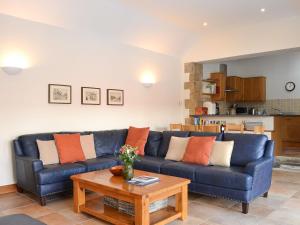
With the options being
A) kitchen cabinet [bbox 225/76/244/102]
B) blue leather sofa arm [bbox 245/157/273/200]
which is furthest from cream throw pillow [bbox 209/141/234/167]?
kitchen cabinet [bbox 225/76/244/102]

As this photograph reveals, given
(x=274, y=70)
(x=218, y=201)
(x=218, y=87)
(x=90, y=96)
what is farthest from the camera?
(x=274, y=70)

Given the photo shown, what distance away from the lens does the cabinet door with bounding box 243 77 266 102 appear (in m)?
9.05

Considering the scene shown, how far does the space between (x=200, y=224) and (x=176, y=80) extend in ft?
15.3

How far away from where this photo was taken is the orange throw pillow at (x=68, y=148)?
4.10 meters

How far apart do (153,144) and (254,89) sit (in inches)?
218

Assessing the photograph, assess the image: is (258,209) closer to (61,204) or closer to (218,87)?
(61,204)

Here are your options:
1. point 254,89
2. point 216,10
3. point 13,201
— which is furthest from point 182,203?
point 254,89

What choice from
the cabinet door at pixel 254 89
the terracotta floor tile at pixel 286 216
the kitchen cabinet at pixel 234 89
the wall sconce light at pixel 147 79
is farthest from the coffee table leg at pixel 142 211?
the cabinet door at pixel 254 89

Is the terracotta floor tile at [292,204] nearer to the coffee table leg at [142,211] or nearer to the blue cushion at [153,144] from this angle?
the coffee table leg at [142,211]

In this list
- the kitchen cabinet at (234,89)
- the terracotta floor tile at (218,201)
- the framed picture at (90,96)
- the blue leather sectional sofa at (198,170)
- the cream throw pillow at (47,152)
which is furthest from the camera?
the kitchen cabinet at (234,89)

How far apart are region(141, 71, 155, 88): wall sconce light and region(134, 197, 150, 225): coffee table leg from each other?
397 cm

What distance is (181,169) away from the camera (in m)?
3.75

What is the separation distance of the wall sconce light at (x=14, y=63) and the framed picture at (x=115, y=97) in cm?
169

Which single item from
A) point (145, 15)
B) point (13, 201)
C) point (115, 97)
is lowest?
point (13, 201)
